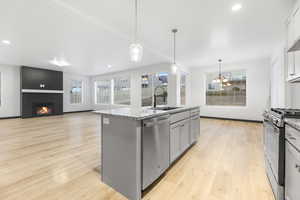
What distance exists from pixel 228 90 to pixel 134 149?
6611 millimetres

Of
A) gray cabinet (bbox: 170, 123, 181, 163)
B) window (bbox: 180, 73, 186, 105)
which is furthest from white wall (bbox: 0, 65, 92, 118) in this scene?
gray cabinet (bbox: 170, 123, 181, 163)

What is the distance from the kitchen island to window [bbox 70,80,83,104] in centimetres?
908

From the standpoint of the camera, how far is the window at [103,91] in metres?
9.82

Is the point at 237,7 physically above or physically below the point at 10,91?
above

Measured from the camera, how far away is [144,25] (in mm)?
3084

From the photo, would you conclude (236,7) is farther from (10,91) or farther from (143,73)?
(10,91)

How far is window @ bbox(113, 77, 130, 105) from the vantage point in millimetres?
8753

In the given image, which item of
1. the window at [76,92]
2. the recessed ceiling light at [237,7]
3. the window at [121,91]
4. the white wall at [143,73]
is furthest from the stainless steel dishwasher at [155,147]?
the window at [76,92]

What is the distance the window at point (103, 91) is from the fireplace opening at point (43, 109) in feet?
9.91

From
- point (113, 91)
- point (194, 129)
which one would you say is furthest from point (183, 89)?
point (113, 91)

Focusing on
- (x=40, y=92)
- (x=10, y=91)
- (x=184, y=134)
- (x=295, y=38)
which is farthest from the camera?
(x=40, y=92)

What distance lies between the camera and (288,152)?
1.34 m

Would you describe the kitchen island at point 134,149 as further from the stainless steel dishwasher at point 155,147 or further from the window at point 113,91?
the window at point 113,91

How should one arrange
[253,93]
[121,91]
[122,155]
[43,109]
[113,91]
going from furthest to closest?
[113,91] → [121,91] → [43,109] → [253,93] → [122,155]
